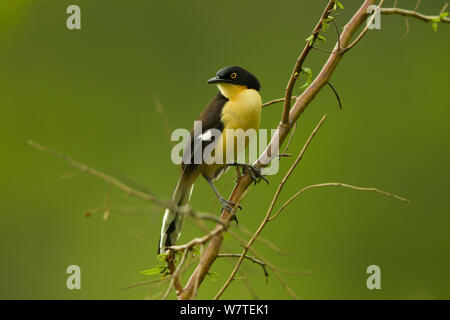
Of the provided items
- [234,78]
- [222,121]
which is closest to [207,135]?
[222,121]

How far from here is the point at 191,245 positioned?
62.3 inches

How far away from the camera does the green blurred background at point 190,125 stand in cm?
648

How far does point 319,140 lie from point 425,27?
2283 millimetres

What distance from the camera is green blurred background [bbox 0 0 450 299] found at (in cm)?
A: 648

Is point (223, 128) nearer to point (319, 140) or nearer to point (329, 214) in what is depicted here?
point (329, 214)

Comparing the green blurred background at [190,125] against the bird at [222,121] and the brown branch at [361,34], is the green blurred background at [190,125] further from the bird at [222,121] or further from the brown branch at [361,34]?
the brown branch at [361,34]

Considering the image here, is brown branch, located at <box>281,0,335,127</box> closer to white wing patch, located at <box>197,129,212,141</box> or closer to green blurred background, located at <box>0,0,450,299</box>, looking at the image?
white wing patch, located at <box>197,129,212,141</box>

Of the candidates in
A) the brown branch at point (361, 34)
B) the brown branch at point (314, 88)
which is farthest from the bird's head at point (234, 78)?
the brown branch at point (361, 34)

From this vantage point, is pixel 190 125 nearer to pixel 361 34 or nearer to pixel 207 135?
pixel 207 135

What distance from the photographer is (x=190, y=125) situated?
7.10m

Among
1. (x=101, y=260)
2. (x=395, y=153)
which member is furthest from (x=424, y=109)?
(x=101, y=260)

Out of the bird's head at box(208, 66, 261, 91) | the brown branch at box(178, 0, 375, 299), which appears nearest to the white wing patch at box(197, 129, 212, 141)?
the bird's head at box(208, 66, 261, 91)

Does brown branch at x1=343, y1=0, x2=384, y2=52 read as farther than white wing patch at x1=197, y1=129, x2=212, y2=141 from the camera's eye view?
No

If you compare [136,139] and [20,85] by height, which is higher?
[20,85]
